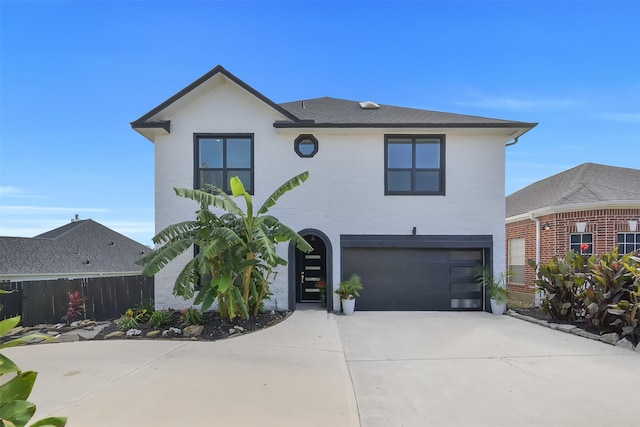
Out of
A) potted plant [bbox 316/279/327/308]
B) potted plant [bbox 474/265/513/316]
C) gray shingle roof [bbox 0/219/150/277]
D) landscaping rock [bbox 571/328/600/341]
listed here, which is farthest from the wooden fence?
landscaping rock [bbox 571/328/600/341]

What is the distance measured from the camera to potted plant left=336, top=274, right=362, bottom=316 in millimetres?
9883

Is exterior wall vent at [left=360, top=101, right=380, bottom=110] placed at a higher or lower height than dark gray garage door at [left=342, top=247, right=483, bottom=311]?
higher

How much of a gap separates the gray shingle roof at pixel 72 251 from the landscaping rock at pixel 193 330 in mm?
11049

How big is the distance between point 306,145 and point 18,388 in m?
9.22

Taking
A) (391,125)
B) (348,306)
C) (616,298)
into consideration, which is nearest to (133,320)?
(348,306)

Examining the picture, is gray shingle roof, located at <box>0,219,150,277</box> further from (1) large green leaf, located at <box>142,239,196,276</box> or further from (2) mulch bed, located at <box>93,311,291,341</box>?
(1) large green leaf, located at <box>142,239,196,276</box>

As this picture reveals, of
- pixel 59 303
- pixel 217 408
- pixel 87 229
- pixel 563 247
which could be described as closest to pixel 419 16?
pixel 563 247

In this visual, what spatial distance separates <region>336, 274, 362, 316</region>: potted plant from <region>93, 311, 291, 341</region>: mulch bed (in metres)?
1.82

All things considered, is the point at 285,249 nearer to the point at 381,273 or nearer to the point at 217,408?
the point at 381,273

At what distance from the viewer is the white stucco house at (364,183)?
10312mm

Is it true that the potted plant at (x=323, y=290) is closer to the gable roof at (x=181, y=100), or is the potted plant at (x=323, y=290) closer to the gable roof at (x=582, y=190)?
the gable roof at (x=181, y=100)

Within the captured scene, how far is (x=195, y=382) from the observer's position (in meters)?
4.84

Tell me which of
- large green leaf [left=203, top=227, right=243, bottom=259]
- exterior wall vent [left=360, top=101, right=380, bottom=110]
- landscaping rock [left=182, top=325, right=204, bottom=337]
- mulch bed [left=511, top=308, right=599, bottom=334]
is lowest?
mulch bed [left=511, top=308, right=599, bottom=334]

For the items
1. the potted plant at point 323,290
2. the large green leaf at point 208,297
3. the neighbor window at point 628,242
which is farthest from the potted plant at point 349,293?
the neighbor window at point 628,242
